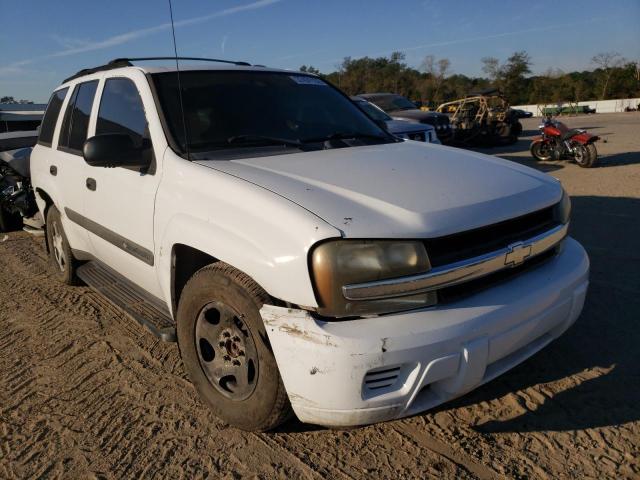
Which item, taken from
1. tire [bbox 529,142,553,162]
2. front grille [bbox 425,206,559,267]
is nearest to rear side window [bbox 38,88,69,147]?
front grille [bbox 425,206,559,267]

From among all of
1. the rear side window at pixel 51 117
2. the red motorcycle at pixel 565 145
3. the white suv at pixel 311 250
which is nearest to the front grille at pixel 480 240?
the white suv at pixel 311 250

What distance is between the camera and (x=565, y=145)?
35.5 ft

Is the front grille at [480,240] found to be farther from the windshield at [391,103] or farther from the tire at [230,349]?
the windshield at [391,103]

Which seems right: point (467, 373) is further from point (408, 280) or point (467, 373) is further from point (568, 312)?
point (568, 312)

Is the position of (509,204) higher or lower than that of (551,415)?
higher

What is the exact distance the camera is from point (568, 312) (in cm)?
237

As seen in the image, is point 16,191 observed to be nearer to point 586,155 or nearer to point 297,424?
point 297,424

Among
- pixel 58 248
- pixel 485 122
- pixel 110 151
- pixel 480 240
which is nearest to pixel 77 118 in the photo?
pixel 58 248

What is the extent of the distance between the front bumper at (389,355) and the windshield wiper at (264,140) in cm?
121

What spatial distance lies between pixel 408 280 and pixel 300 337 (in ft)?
1.49

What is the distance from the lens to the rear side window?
4.25 metres

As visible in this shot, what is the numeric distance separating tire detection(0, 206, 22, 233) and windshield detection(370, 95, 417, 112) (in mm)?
9529

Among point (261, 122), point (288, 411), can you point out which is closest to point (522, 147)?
point (261, 122)

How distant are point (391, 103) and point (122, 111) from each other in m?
11.7
